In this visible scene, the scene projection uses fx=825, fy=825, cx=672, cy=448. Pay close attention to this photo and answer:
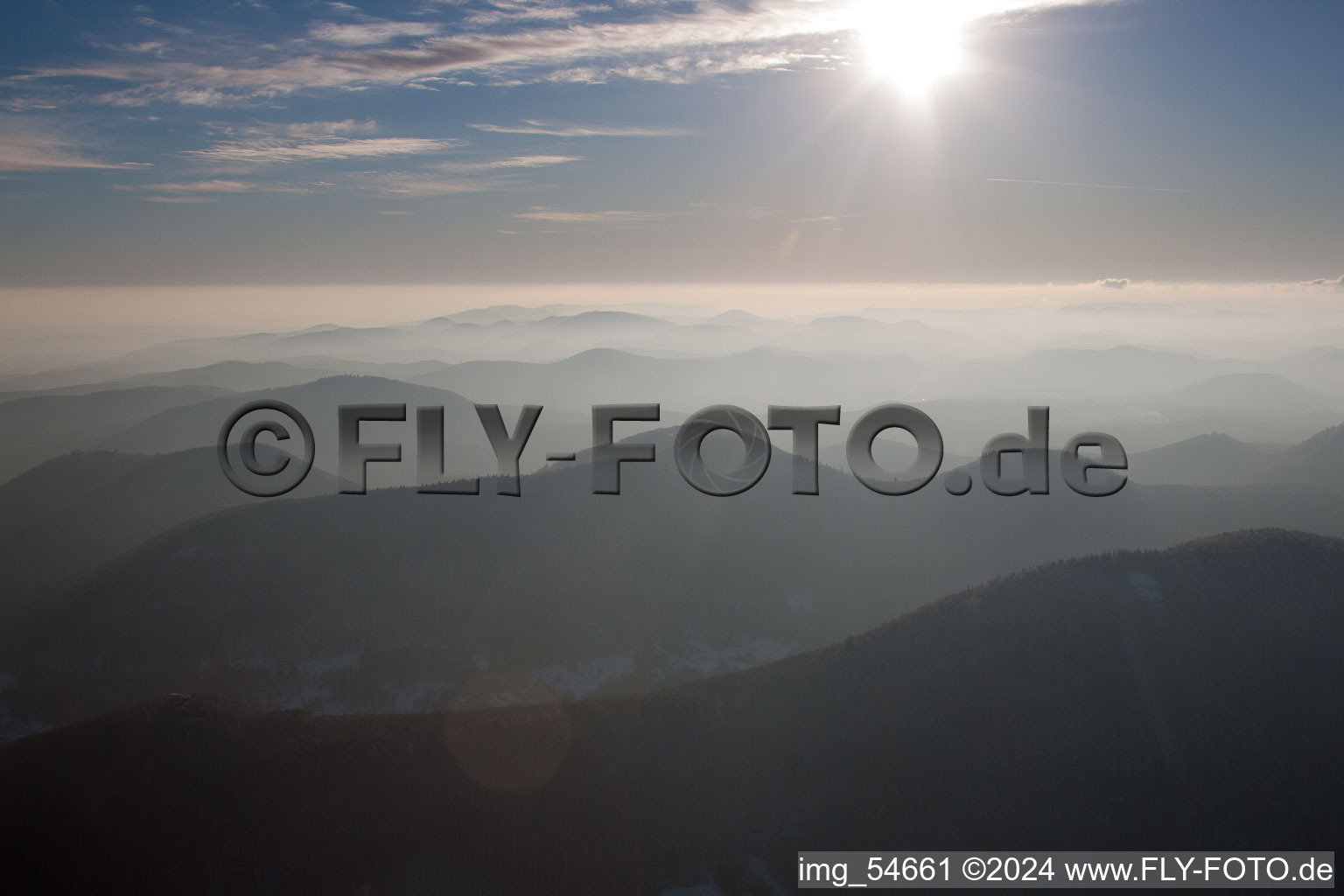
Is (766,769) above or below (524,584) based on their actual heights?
below

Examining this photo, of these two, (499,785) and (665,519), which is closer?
(499,785)

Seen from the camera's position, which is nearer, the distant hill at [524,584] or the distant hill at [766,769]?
the distant hill at [766,769]

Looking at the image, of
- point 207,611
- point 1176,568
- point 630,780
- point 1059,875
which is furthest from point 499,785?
point 207,611

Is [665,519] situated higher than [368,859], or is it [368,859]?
[665,519]

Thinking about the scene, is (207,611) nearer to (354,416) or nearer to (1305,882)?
(354,416)

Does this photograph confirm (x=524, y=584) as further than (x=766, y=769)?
Yes

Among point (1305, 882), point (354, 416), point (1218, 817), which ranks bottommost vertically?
point (1305, 882)

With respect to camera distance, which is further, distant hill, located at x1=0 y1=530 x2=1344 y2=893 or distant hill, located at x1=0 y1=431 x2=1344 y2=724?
distant hill, located at x1=0 y1=431 x2=1344 y2=724

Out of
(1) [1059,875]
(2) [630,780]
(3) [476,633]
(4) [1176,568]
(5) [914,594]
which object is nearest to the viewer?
(1) [1059,875]
